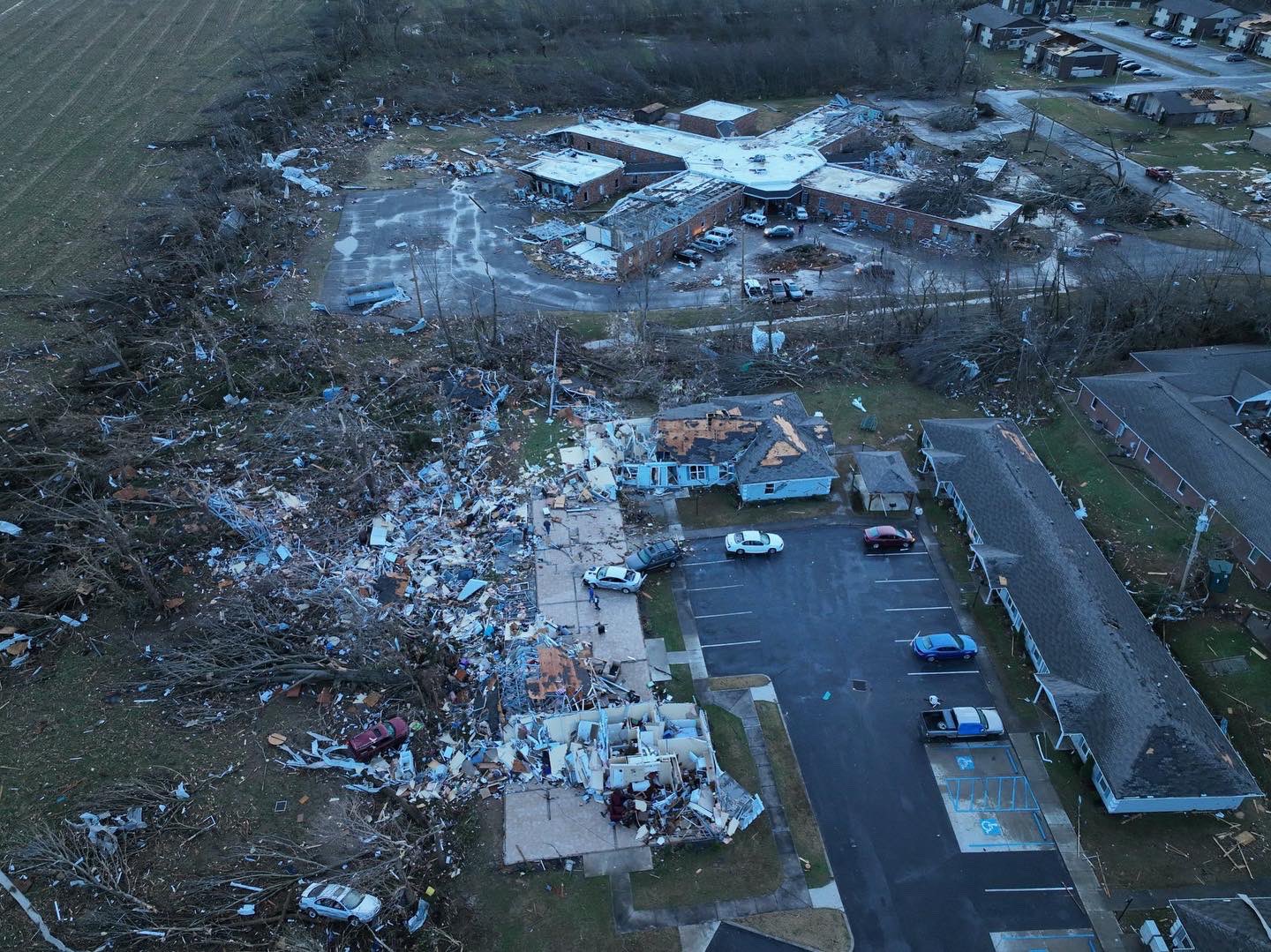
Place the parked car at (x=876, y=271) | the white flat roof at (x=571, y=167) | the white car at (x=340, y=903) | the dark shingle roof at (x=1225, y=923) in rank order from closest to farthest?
the dark shingle roof at (x=1225, y=923), the white car at (x=340, y=903), the parked car at (x=876, y=271), the white flat roof at (x=571, y=167)

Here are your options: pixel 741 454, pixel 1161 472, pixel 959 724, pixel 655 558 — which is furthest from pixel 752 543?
pixel 1161 472

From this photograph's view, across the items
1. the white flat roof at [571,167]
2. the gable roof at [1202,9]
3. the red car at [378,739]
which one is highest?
the gable roof at [1202,9]

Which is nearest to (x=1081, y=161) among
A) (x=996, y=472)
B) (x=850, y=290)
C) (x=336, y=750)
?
(x=850, y=290)

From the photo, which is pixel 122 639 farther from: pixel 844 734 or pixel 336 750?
pixel 844 734

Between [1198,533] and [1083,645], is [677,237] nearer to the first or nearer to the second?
[1198,533]

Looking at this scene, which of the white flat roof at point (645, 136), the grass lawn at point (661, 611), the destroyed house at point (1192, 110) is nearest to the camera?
the grass lawn at point (661, 611)

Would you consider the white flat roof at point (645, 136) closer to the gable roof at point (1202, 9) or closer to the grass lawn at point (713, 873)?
the grass lawn at point (713, 873)

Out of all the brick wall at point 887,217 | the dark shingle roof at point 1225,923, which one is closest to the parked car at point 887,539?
the dark shingle roof at point 1225,923

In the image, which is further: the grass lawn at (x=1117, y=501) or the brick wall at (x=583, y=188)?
the brick wall at (x=583, y=188)
